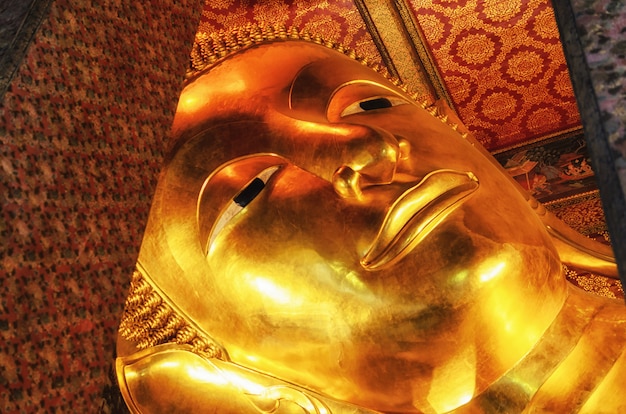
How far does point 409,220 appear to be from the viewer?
1198 millimetres

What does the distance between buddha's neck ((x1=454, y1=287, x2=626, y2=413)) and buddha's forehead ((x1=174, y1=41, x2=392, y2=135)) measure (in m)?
0.65

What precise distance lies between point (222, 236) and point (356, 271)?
27 centimetres

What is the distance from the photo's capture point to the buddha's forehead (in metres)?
1.37

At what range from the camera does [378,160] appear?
1.19 metres

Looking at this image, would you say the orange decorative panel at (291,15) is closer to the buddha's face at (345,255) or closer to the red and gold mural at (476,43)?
the red and gold mural at (476,43)

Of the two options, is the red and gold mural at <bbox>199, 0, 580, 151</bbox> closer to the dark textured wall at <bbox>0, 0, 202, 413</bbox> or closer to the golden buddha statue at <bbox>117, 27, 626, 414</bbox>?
the golden buddha statue at <bbox>117, 27, 626, 414</bbox>

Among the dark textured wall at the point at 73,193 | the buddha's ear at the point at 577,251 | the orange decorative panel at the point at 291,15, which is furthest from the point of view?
the orange decorative panel at the point at 291,15

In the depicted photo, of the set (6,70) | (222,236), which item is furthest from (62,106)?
(222,236)

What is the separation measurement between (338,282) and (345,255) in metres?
0.05

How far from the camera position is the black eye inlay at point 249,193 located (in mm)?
1295

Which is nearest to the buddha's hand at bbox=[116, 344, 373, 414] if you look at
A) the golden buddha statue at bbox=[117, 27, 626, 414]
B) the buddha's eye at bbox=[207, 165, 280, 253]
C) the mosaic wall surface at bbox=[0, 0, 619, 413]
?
the golden buddha statue at bbox=[117, 27, 626, 414]

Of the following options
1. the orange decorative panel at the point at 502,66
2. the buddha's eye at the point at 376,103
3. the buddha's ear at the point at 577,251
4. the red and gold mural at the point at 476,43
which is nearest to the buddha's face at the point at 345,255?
the buddha's eye at the point at 376,103

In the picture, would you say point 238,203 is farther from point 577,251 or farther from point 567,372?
point 577,251

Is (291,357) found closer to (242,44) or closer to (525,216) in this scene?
(525,216)
